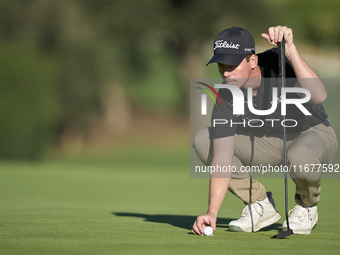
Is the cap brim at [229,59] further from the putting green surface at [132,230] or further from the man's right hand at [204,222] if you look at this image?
the putting green surface at [132,230]

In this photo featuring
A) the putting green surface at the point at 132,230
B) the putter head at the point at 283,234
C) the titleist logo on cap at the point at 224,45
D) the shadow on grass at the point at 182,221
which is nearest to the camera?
the putting green surface at the point at 132,230

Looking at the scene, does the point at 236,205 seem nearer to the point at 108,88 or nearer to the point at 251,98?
the point at 251,98

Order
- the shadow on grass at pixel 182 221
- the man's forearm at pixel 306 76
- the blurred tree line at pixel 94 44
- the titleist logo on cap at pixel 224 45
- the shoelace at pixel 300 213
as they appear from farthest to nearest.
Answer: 1. the blurred tree line at pixel 94 44
2. the shadow on grass at pixel 182 221
3. the shoelace at pixel 300 213
4. the titleist logo on cap at pixel 224 45
5. the man's forearm at pixel 306 76

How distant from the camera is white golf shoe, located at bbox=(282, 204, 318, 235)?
14.3 ft

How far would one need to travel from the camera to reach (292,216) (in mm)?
4469

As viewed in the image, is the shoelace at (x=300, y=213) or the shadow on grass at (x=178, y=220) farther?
the shadow on grass at (x=178, y=220)

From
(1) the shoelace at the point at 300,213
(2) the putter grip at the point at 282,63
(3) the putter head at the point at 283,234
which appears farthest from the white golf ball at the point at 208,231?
(2) the putter grip at the point at 282,63

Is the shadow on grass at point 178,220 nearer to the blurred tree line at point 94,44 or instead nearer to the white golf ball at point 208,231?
the white golf ball at point 208,231

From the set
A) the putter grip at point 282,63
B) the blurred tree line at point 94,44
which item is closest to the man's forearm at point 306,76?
the putter grip at point 282,63

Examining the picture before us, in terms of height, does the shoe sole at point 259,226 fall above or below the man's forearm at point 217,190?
below

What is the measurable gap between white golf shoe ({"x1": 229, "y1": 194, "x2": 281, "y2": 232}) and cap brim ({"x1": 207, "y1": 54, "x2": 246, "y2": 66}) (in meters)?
1.15

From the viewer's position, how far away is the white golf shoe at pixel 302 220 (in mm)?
4359

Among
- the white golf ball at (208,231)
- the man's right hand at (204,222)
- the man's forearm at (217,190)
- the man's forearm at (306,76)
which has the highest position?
the man's forearm at (306,76)

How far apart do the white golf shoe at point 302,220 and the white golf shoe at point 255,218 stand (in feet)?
0.62
